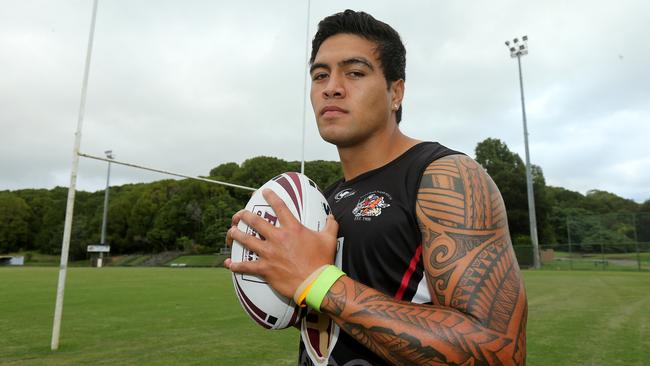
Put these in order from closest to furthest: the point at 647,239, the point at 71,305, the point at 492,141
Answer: the point at 71,305
the point at 647,239
the point at 492,141

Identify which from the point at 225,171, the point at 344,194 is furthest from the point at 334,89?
the point at 225,171

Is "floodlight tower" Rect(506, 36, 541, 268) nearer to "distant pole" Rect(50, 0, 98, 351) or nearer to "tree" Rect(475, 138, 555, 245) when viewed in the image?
"tree" Rect(475, 138, 555, 245)

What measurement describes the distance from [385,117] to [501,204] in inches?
25.6

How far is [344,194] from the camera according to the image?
1.96m

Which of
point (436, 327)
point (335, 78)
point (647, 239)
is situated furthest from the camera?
point (647, 239)

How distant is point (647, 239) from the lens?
29000 mm

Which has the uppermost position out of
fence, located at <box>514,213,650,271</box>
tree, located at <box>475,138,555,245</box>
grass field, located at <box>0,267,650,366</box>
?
tree, located at <box>475,138,555,245</box>

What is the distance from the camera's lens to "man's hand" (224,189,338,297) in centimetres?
135

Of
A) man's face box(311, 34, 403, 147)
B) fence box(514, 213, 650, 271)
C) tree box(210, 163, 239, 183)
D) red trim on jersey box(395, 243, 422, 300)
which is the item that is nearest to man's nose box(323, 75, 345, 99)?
man's face box(311, 34, 403, 147)

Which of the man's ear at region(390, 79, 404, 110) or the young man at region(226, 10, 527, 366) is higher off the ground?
the man's ear at region(390, 79, 404, 110)

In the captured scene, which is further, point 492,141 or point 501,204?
point 492,141

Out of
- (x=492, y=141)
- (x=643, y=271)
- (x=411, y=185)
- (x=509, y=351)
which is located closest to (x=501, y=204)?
(x=411, y=185)

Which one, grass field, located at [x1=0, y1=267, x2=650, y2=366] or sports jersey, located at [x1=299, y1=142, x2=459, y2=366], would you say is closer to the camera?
Result: sports jersey, located at [x1=299, y1=142, x2=459, y2=366]

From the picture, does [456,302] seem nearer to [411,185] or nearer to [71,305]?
[411,185]
